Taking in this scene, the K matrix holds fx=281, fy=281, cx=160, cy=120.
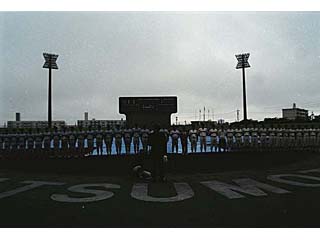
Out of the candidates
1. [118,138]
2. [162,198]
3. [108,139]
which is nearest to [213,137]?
[118,138]

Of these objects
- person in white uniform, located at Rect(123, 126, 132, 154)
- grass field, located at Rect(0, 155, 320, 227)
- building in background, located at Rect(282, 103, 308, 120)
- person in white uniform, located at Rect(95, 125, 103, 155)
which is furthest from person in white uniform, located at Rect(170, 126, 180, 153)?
building in background, located at Rect(282, 103, 308, 120)

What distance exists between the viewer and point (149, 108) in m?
10.2

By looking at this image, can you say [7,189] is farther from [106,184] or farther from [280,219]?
[280,219]

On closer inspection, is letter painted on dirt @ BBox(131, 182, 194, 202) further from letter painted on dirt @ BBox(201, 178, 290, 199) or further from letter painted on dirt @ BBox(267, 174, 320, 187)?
letter painted on dirt @ BBox(267, 174, 320, 187)

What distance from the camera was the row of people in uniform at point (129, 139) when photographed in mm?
9633

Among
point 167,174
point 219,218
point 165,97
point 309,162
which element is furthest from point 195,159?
point 219,218

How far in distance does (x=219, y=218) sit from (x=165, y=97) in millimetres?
6760

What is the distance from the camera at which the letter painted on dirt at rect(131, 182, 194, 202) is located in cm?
487

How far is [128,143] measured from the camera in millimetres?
9695

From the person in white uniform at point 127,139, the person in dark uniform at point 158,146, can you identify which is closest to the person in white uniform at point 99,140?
the person in white uniform at point 127,139

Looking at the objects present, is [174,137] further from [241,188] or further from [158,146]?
[241,188]

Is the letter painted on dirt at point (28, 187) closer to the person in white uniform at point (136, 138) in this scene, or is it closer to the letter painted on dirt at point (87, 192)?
the letter painted on dirt at point (87, 192)

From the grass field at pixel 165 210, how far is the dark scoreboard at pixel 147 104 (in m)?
→ 4.70

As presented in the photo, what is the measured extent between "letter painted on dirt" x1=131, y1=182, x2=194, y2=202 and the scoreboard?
14.3ft
